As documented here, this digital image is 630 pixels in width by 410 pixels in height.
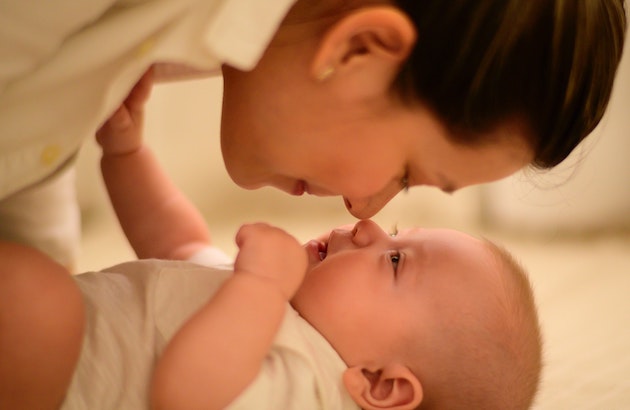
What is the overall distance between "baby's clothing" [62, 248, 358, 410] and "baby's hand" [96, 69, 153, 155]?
232 mm

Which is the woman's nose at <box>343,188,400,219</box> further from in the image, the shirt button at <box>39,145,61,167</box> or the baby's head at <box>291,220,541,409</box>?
the shirt button at <box>39,145,61,167</box>

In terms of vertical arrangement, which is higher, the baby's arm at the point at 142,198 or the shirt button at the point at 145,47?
the shirt button at the point at 145,47

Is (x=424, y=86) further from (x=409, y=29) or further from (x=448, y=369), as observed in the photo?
(x=448, y=369)

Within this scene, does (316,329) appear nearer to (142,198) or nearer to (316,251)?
(316,251)

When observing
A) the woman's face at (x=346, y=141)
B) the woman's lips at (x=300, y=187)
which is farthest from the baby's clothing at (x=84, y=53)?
the woman's lips at (x=300, y=187)

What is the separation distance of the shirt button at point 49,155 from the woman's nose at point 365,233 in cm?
36

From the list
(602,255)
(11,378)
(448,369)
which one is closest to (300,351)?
(448,369)

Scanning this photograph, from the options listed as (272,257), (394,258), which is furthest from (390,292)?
(272,257)

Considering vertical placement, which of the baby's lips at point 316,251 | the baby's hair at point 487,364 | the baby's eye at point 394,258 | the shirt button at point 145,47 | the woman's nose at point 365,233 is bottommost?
the baby's hair at point 487,364

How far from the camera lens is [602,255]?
5.08ft

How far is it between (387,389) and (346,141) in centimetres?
28

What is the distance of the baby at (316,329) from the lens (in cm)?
74

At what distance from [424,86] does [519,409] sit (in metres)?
0.39

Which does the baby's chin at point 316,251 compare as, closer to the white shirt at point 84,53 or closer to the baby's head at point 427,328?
the baby's head at point 427,328
